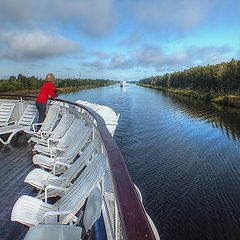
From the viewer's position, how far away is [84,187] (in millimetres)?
2514

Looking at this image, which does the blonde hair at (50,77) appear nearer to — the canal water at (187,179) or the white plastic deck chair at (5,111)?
the white plastic deck chair at (5,111)

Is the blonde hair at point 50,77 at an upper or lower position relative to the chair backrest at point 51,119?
upper

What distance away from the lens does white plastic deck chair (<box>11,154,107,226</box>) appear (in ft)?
8.00

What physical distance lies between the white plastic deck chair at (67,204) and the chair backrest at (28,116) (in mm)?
5976

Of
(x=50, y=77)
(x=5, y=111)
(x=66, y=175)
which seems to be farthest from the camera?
(x=5, y=111)

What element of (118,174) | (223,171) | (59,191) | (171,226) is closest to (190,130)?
(223,171)

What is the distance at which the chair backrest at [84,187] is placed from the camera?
2.42 metres

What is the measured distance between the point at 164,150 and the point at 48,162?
1177cm

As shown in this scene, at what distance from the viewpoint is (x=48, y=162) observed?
473 cm

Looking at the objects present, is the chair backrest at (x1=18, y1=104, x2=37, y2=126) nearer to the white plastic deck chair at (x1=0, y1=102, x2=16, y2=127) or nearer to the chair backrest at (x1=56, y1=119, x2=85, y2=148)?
the white plastic deck chair at (x1=0, y1=102, x2=16, y2=127)

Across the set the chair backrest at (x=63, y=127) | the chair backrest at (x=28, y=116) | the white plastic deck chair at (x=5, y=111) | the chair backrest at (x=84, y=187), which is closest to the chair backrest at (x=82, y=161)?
the chair backrest at (x=84, y=187)

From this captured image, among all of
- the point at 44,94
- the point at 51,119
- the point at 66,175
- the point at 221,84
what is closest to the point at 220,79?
the point at 221,84

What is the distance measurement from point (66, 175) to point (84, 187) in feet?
3.75

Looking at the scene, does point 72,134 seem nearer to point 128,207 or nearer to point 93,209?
point 93,209
